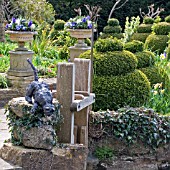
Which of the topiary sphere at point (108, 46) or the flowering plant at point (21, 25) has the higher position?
the flowering plant at point (21, 25)

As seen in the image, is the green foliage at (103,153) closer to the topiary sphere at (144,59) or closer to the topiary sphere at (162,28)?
the topiary sphere at (144,59)

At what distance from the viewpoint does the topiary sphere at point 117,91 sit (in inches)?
241

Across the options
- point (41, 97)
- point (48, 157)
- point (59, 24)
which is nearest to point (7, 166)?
point (48, 157)

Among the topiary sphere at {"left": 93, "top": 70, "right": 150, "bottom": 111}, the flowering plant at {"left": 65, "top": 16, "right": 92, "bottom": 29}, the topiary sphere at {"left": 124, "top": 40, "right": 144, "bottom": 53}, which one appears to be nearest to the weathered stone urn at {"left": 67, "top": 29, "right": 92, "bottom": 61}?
the flowering plant at {"left": 65, "top": 16, "right": 92, "bottom": 29}

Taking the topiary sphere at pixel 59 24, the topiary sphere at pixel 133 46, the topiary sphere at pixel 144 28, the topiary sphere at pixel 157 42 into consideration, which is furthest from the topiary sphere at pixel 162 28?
the topiary sphere at pixel 133 46

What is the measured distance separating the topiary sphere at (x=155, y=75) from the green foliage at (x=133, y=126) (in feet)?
6.35

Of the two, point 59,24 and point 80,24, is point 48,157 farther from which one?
point 59,24

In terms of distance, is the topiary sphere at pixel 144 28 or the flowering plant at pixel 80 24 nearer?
the flowering plant at pixel 80 24

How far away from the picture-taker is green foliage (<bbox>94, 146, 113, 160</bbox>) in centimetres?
554

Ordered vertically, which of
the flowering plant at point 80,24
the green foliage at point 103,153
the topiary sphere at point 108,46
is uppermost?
the flowering plant at point 80,24

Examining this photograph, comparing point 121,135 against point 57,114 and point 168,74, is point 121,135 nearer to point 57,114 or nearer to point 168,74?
point 57,114

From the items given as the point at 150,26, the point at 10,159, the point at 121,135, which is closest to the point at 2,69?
the point at 121,135

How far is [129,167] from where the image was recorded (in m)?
5.63

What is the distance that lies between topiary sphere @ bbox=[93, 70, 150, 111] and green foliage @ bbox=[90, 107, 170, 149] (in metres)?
0.42
